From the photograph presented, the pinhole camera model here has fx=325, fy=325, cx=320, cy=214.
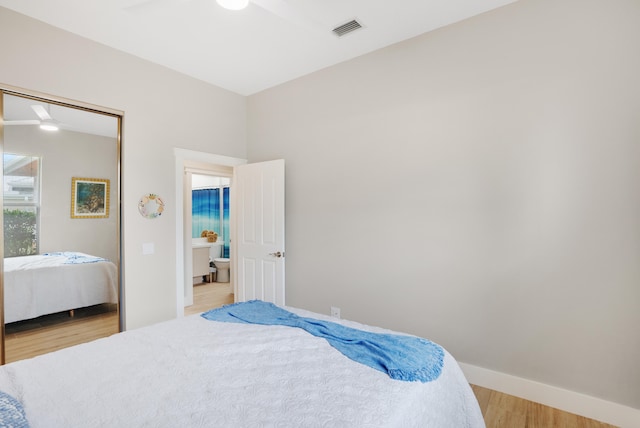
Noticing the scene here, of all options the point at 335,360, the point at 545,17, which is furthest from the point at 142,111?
the point at 545,17

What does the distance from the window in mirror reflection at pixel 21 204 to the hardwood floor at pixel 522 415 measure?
3630 millimetres

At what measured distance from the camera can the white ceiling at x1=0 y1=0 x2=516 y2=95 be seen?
92.9 inches

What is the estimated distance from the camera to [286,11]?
6.15 feet

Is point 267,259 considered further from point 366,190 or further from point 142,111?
point 142,111

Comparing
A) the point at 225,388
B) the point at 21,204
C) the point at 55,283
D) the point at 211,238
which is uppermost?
the point at 21,204

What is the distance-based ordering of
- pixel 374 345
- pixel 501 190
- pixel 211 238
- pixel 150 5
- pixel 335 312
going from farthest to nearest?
pixel 211 238
pixel 335 312
pixel 501 190
pixel 150 5
pixel 374 345

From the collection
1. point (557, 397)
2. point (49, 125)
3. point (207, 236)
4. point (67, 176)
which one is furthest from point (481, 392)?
point (207, 236)

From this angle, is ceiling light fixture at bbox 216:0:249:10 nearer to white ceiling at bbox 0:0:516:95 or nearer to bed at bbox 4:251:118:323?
white ceiling at bbox 0:0:516:95

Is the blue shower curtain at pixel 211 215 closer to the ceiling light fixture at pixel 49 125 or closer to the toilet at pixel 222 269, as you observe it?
the toilet at pixel 222 269

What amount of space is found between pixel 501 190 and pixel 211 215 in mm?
6351

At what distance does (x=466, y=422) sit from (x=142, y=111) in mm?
3540

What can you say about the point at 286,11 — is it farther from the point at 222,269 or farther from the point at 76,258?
the point at 222,269

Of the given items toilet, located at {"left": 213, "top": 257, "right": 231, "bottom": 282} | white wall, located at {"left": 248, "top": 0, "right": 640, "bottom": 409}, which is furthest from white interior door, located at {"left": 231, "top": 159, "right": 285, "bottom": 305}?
toilet, located at {"left": 213, "top": 257, "right": 231, "bottom": 282}

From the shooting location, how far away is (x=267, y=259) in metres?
3.73
